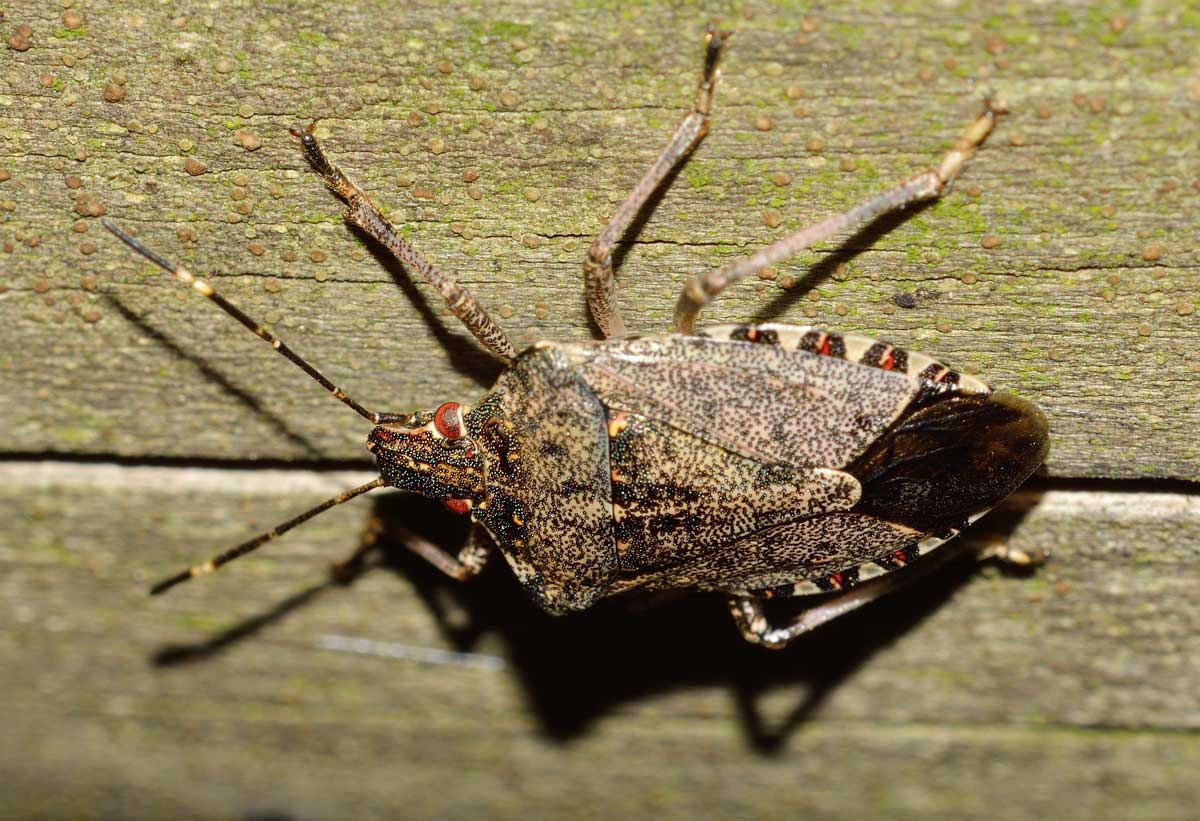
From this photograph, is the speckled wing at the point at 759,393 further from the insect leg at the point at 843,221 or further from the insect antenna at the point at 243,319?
the insect antenna at the point at 243,319

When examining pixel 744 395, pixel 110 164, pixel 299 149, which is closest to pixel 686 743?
pixel 744 395

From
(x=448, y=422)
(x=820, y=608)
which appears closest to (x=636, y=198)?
(x=448, y=422)

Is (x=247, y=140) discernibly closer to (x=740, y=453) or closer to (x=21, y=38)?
(x=21, y=38)

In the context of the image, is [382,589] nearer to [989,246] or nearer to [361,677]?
[361,677]

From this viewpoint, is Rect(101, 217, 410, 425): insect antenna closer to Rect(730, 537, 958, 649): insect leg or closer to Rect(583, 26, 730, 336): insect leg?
Rect(583, 26, 730, 336): insect leg

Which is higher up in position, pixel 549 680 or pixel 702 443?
pixel 702 443

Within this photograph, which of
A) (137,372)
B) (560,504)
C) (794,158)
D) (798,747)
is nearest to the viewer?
(794,158)
